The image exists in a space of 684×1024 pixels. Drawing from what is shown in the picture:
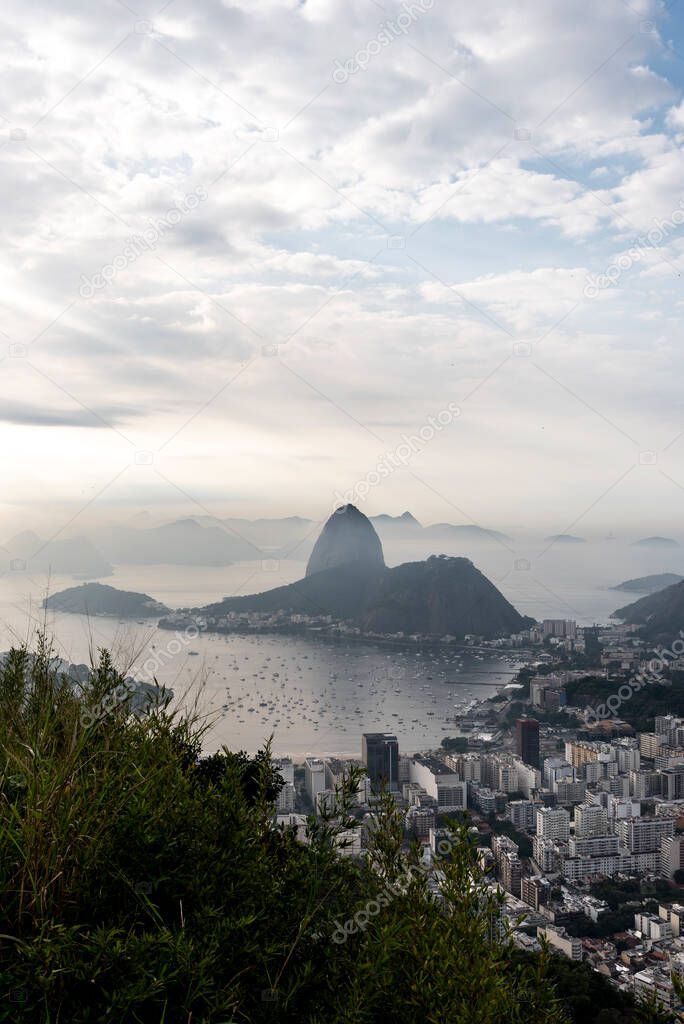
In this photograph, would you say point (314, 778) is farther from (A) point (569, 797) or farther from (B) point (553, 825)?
(A) point (569, 797)

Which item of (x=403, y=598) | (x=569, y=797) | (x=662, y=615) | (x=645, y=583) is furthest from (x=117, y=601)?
(x=645, y=583)

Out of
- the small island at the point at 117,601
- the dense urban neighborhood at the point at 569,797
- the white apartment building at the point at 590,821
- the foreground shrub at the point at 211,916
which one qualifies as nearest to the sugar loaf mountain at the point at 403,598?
the dense urban neighborhood at the point at 569,797


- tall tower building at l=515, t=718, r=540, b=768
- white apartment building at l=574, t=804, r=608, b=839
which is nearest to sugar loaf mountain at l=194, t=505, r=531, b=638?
tall tower building at l=515, t=718, r=540, b=768

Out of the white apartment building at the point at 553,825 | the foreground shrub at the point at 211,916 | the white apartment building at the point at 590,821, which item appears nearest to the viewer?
the foreground shrub at the point at 211,916

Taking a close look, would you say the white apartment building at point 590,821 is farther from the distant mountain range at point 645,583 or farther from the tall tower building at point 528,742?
the distant mountain range at point 645,583

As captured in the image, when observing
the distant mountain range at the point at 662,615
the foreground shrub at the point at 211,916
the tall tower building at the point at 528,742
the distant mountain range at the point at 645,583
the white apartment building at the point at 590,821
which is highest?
the distant mountain range at the point at 645,583

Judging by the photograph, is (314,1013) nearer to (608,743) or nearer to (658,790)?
(658,790)

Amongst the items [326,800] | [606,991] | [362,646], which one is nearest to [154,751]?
[326,800]
